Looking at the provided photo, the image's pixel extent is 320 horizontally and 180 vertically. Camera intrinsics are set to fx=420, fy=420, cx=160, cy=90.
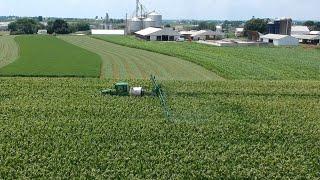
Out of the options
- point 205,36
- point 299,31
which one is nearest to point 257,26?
point 299,31

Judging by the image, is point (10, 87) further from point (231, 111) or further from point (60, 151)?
point (231, 111)

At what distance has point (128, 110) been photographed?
24312 mm

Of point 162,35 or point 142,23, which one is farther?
point 142,23

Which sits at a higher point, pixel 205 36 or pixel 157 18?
pixel 157 18

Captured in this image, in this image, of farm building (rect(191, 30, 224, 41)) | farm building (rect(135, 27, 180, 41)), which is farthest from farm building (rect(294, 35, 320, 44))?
farm building (rect(135, 27, 180, 41))

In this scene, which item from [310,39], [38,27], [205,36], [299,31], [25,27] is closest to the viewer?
[310,39]

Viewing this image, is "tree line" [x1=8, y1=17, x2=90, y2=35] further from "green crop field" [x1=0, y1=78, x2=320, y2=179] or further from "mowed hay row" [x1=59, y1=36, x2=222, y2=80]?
"green crop field" [x1=0, y1=78, x2=320, y2=179]

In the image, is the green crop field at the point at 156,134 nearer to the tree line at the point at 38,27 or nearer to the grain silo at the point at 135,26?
the grain silo at the point at 135,26

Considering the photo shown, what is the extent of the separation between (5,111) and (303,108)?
58.3ft

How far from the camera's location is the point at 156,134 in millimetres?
20328

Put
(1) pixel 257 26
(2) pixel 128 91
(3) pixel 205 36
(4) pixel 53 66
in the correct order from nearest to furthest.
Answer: (2) pixel 128 91, (4) pixel 53 66, (3) pixel 205 36, (1) pixel 257 26

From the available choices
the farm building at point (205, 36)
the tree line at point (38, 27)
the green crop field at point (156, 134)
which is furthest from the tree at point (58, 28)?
the green crop field at point (156, 134)

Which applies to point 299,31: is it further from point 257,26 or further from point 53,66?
point 53,66

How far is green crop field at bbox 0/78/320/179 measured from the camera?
54.5 ft
